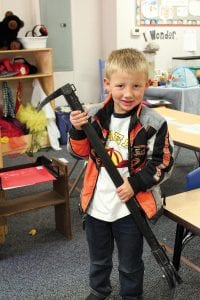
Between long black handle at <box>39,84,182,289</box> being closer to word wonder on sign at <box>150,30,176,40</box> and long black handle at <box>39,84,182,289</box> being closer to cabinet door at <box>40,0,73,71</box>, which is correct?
cabinet door at <box>40,0,73,71</box>

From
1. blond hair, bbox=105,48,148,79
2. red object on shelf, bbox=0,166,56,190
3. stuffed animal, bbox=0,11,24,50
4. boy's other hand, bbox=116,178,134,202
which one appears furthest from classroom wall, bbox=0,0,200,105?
boy's other hand, bbox=116,178,134,202

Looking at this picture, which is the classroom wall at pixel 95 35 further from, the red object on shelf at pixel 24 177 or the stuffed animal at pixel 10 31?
the red object on shelf at pixel 24 177

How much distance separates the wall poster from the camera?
4641 mm

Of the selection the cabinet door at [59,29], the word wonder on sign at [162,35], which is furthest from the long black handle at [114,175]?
the word wonder on sign at [162,35]

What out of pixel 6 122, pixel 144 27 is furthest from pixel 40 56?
pixel 144 27

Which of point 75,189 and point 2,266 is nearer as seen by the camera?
point 2,266

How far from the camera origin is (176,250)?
162cm

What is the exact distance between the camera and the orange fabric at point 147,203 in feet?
4.34

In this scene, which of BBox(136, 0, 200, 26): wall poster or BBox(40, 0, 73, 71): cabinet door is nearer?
BBox(40, 0, 73, 71): cabinet door

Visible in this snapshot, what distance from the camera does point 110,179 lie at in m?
1.36

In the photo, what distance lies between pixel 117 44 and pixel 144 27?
456 mm

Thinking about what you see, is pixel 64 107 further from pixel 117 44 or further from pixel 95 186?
pixel 95 186

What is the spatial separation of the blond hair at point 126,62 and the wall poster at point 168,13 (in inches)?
141

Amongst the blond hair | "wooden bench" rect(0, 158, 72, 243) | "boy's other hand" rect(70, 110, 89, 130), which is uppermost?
the blond hair
